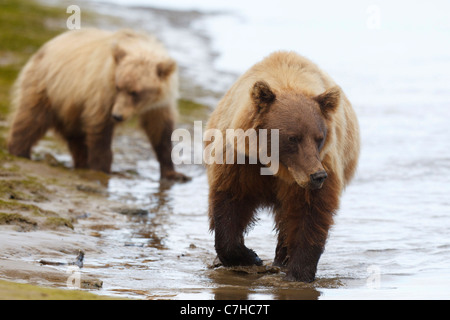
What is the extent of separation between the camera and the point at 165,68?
1089cm

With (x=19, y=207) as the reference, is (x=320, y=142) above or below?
above

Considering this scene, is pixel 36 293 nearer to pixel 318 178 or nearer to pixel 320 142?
pixel 318 178

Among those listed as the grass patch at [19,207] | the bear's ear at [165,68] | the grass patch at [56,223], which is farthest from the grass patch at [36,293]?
the bear's ear at [165,68]

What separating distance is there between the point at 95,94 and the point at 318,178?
5934 millimetres

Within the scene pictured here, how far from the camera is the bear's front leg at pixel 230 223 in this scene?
6258 mm

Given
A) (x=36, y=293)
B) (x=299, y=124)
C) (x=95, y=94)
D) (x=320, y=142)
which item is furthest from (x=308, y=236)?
(x=95, y=94)

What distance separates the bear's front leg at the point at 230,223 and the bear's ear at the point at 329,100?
102 cm

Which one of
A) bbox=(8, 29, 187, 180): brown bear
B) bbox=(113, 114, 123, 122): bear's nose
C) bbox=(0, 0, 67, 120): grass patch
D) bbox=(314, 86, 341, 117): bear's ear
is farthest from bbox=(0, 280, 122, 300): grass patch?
bbox=(0, 0, 67, 120): grass patch

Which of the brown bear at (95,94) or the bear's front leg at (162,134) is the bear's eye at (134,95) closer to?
the brown bear at (95,94)

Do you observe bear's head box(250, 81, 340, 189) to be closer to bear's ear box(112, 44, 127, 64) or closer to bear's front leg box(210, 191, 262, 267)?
bear's front leg box(210, 191, 262, 267)

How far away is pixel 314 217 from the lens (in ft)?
19.6

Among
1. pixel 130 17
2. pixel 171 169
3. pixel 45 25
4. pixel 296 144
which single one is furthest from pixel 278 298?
pixel 130 17
